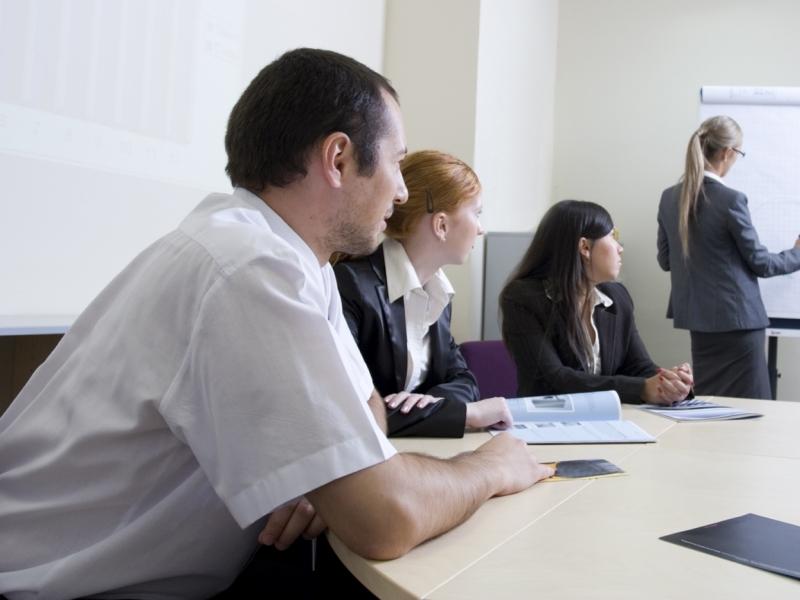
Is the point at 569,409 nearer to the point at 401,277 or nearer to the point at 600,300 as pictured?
the point at 401,277

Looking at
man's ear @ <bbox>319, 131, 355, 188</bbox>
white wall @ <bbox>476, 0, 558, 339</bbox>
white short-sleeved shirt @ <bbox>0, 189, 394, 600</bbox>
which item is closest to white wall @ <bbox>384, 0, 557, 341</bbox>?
white wall @ <bbox>476, 0, 558, 339</bbox>

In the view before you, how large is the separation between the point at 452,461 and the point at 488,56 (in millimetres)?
2892

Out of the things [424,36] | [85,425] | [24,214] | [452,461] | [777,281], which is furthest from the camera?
[777,281]

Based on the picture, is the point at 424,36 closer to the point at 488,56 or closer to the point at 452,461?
the point at 488,56

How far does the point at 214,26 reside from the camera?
244 centimetres

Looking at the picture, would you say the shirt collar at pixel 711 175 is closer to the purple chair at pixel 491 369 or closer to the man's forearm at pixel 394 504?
the purple chair at pixel 491 369

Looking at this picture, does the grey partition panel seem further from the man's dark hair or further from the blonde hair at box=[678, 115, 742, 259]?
the man's dark hair

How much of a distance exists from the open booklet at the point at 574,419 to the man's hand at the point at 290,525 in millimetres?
585

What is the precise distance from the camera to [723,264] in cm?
324

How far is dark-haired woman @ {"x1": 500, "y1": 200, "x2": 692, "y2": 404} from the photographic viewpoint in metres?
2.14

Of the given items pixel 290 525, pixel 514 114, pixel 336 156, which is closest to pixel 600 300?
pixel 336 156

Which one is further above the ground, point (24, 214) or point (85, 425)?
point (24, 214)

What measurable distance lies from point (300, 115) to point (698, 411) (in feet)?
4.15

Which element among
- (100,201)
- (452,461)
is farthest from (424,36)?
(452,461)
